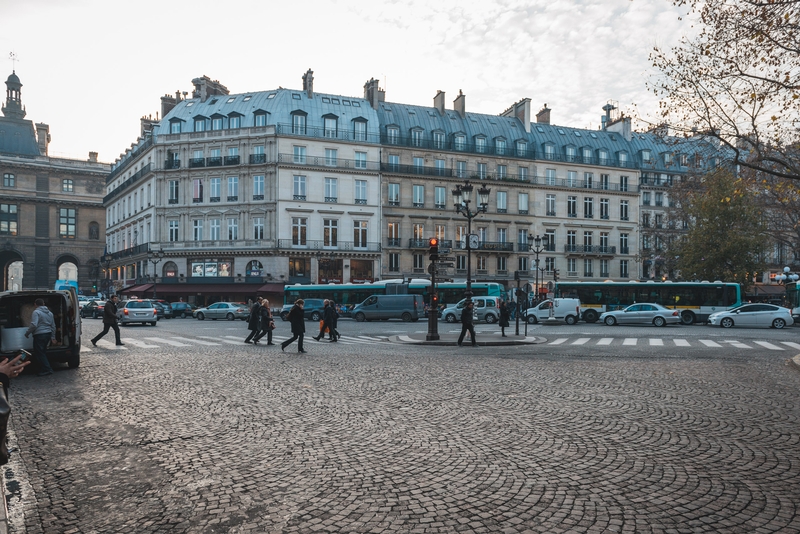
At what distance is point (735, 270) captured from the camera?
145 feet

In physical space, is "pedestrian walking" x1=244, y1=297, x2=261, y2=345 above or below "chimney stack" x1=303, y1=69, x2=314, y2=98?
below

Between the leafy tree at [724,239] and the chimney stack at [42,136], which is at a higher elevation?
the chimney stack at [42,136]

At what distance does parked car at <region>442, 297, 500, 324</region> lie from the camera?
121 feet

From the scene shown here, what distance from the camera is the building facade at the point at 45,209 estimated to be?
7175cm

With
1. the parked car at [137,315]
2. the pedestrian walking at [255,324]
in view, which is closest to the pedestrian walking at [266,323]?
the pedestrian walking at [255,324]

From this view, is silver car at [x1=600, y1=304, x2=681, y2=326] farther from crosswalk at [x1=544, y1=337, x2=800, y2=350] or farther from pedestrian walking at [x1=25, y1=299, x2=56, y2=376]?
pedestrian walking at [x1=25, y1=299, x2=56, y2=376]

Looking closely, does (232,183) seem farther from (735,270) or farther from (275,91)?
(735,270)

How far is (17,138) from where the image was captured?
7581 centimetres

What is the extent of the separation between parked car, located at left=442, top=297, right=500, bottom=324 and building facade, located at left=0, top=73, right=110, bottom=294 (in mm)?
51668

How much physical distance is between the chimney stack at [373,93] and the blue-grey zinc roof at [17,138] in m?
47.2

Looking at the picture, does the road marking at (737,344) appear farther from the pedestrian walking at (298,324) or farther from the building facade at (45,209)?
the building facade at (45,209)

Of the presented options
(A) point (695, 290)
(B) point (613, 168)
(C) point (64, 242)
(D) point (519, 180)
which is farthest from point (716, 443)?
(C) point (64, 242)

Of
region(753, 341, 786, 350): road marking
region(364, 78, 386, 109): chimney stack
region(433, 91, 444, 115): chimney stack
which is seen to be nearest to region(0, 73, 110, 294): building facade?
region(364, 78, 386, 109): chimney stack

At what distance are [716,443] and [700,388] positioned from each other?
14.1 feet
